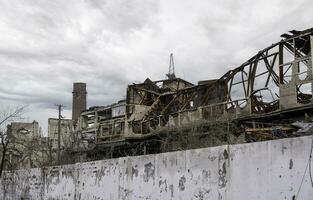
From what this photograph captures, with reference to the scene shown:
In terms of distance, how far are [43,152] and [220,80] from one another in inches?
465

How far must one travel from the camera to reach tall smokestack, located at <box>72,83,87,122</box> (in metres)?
77.3

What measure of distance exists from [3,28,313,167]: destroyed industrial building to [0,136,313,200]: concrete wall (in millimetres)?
1174

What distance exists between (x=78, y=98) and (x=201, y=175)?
66.6 meters

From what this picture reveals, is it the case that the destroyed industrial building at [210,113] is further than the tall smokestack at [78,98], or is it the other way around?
the tall smokestack at [78,98]

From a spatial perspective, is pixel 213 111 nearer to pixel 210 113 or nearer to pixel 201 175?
pixel 210 113

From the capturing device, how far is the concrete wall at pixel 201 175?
9.62 m

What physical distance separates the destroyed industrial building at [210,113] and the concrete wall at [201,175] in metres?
1.17

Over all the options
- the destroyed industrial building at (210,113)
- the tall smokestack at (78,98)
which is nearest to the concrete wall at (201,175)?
the destroyed industrial building at (210,113)

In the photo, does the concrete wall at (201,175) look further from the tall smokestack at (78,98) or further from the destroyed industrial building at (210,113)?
the tall smokestack at (78,98)

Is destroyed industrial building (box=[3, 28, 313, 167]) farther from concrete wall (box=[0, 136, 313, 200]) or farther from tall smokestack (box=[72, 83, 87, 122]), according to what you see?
tall smokestack (box=[72, 83, 87, 122])

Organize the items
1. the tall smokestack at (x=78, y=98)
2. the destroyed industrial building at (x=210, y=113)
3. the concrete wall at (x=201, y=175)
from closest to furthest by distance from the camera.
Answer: the concrete wall at (x=201, y=175)
the destroyed industrial building at (x=210, y=113)
the tall smokestack at (x=78, y=98)

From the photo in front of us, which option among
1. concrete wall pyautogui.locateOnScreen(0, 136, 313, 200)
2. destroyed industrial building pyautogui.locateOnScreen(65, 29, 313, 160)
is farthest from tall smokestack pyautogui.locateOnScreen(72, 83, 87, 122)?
concrete wall pyautogui.locateOnScreen(0, 136, 313, 200)

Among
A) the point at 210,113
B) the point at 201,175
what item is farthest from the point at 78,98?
the point at 201,175

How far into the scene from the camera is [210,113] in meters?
27.2
